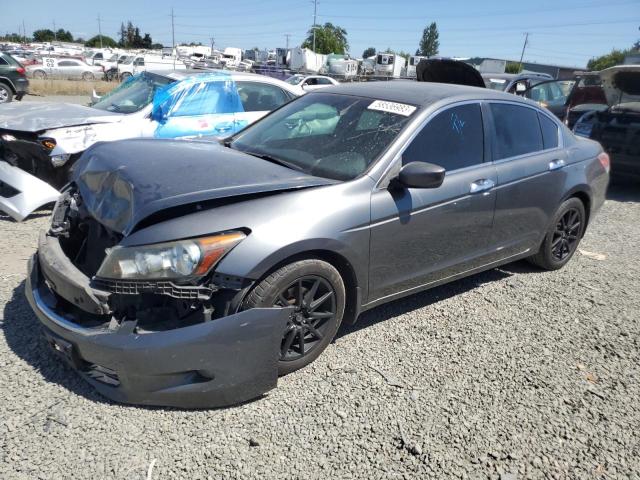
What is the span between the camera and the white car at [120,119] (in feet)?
17.3

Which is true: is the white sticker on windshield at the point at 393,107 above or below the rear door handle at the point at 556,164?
above

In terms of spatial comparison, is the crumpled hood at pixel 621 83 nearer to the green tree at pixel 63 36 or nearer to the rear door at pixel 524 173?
the rear door at pixel 524 173

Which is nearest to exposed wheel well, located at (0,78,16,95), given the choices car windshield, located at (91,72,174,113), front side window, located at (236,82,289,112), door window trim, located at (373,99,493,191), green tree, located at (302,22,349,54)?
car windshield, located at (91,72,174,113)

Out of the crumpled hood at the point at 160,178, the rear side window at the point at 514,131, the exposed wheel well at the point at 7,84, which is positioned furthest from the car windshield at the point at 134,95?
the exposed wheel well at the point at 7,84

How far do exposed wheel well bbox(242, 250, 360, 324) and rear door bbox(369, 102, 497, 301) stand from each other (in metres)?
0.13

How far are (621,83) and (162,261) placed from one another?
26.4ft

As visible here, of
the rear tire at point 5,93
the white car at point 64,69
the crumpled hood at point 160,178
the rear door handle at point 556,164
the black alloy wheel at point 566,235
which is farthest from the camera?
the white car at point 64,69

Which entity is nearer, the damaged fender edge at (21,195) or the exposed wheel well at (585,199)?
the exposed wheel well at (585,199)

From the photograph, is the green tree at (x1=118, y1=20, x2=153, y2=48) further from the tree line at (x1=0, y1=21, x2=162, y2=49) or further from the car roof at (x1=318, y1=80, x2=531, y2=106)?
the car roof at (x1=318, y1=80, x2=531, y2=106)

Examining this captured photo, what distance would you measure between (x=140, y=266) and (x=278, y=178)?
93 cm

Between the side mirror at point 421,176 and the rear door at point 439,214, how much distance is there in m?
0.12

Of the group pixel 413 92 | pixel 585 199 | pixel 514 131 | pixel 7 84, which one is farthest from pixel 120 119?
pixel 7 84

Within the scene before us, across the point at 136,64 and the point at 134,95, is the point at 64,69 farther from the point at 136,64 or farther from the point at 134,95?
the point at 134,95

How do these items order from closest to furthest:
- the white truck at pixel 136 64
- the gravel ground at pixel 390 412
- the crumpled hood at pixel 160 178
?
the gravel ground at pixel 390 412 → the crumpled hood at pixel 160 178 → the white truck at pixel 136 64
